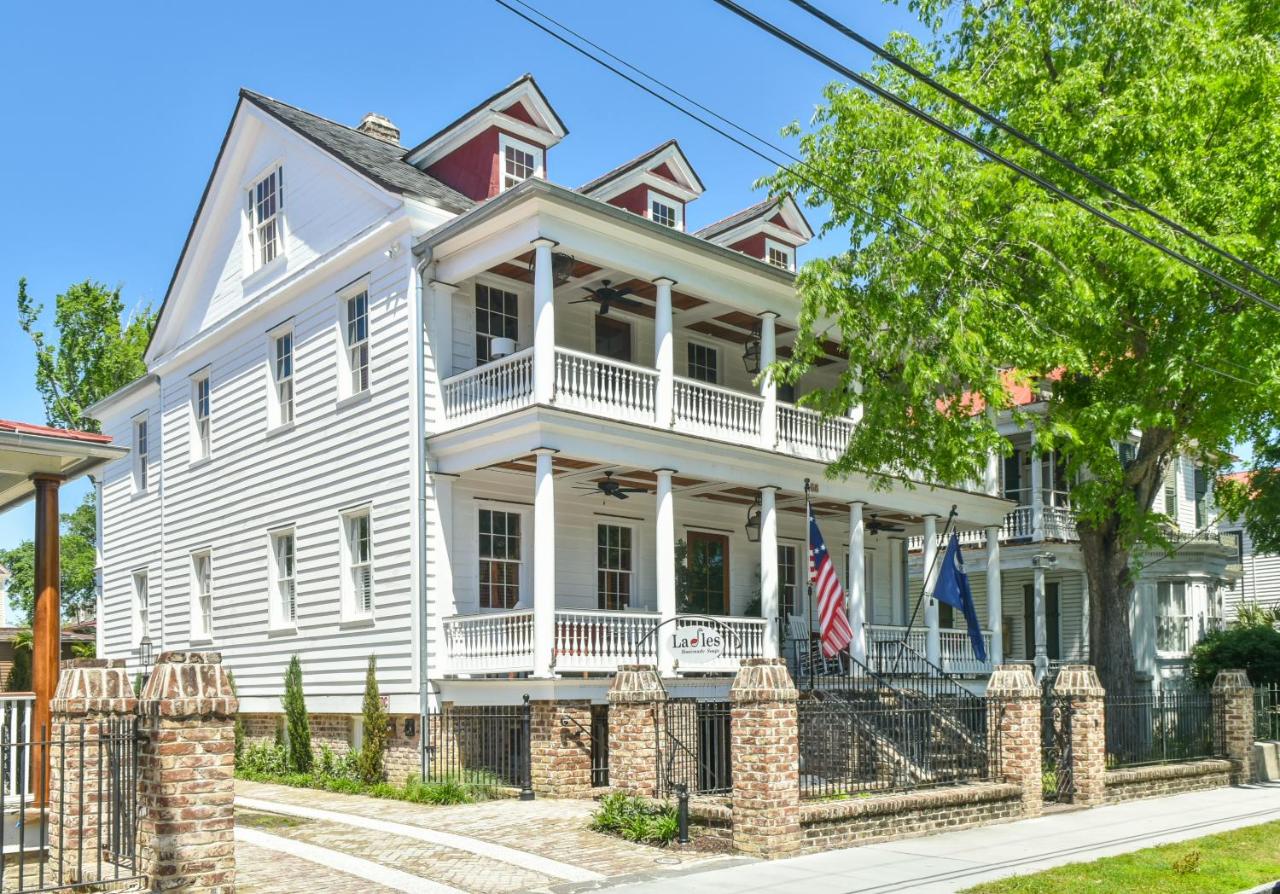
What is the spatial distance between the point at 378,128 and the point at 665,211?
6850mm

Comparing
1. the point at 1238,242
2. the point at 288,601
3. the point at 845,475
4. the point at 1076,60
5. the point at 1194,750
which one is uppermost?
the point at 1076,60

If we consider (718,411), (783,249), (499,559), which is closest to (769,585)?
(718,411)

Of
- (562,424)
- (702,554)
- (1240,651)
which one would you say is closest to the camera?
(562,424)

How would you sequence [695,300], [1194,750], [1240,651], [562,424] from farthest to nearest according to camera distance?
1. [1240,651]
2. [695,300]
3. [1194,750]
4. [562,424]

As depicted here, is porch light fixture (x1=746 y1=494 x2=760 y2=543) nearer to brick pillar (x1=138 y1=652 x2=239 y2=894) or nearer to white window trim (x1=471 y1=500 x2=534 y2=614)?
white window trim (x1=471 y1=500 x2=534 y2=614)

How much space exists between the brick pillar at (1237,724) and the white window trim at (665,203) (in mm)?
12047

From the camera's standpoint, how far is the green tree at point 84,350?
4375cm

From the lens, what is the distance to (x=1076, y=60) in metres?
21.3

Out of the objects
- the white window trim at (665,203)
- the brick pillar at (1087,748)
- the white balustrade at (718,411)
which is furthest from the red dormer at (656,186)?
the brick pillar at (1087,748)

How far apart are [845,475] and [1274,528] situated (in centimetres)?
1563

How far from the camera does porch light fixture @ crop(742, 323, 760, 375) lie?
24.1 metres

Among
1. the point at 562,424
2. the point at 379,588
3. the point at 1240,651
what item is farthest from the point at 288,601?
the point at 1240,651

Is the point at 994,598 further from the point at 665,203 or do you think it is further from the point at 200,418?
the point at 200,418

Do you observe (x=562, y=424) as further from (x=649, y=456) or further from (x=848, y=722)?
(x=848, y=722)
